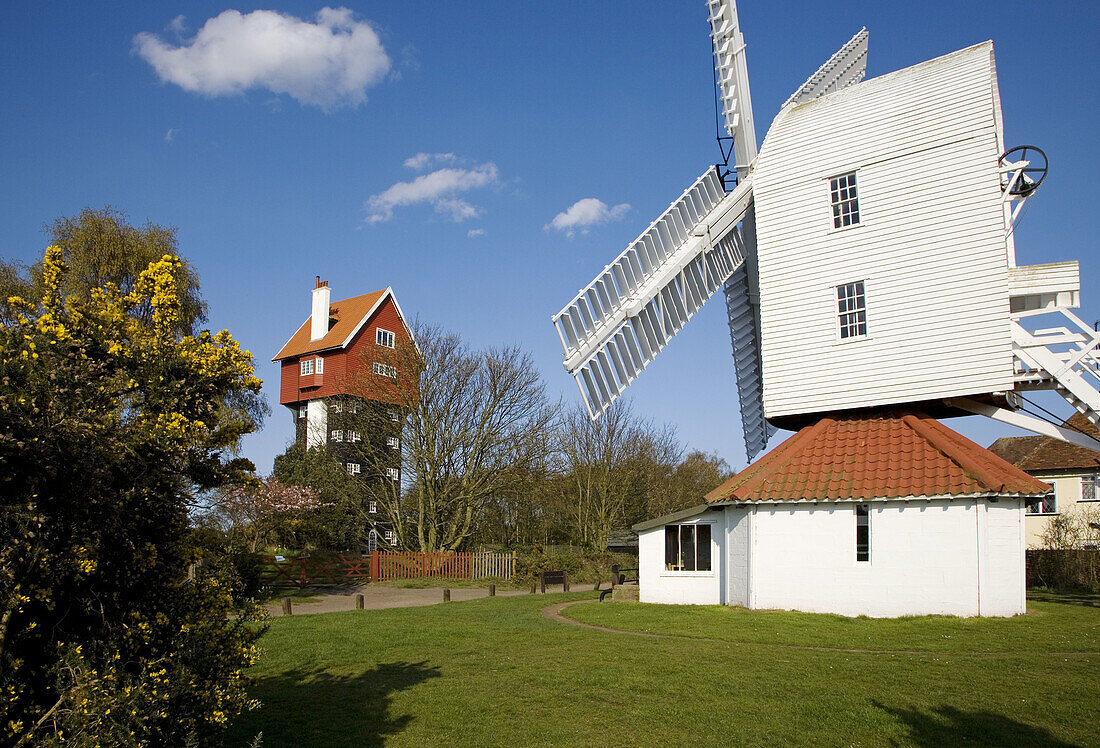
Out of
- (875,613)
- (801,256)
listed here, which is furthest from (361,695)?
(801,256)

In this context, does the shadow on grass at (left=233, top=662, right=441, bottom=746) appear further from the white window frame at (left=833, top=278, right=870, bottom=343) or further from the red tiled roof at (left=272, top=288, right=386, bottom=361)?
the red tiled roof at (left=272, top=288, right=386, bottom=361)

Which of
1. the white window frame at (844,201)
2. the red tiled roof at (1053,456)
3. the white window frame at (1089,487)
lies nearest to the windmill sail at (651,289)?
the white window frame at (844,201)

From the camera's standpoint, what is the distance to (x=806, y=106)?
19688mm

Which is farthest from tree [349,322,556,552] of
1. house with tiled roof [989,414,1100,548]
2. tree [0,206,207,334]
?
house with tiled roof [989,414,1100,548]

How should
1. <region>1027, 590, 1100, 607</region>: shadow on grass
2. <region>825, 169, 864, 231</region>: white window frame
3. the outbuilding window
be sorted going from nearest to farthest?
the outbuilding window → <region>825, 169, 864, 231</region>: white window frame → <region>1027, 590, 1100, 607</region>: shadow on grass

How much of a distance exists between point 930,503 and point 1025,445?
31260 mm

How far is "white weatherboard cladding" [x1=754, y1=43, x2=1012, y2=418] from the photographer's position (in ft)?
54.4

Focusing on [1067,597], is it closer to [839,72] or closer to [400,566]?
[839,72]

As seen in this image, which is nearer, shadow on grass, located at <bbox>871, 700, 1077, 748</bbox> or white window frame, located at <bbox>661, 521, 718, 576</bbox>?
shadow on grass, located at <bbox>871, 700, 1077, 748</bbox>

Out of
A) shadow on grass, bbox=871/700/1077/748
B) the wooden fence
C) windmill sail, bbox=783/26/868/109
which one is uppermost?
windmill sail, bbox=783/26/868/109

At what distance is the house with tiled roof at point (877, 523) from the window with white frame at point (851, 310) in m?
2.10

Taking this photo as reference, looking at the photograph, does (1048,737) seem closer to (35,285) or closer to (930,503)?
(930,503)

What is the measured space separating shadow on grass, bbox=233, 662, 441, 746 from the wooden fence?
67.2 feet

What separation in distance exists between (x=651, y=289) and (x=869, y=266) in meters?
5.12
